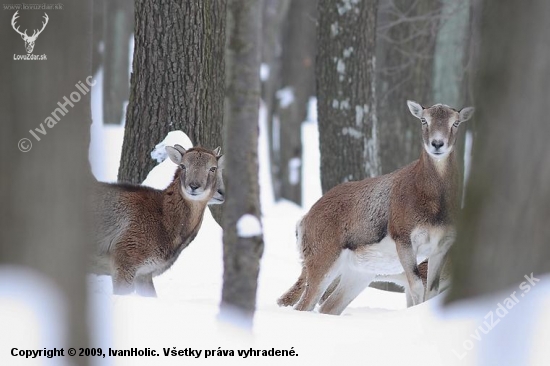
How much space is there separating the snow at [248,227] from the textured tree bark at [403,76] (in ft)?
34.7

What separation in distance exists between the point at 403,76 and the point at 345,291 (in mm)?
8362

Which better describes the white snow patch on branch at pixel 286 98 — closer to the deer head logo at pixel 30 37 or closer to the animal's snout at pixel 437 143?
the animal's snout at pixel 437 143

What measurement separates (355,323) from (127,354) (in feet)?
6.81

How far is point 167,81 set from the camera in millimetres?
11461

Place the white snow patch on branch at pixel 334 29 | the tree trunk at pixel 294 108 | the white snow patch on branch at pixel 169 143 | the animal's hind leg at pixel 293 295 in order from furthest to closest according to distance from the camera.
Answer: the tree trunk at pixel 294 108 < the white snow patch on branch at pixel 334 29 < the white snow patch on branch at pixel 169 143 < the animal's hind leg at pixel 293 295

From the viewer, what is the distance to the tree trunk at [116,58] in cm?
2873

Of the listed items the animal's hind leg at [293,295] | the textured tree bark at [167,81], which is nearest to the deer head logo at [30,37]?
the animal's hind leg at [293,295]

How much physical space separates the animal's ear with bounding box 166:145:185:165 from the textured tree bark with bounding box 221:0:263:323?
2.92m

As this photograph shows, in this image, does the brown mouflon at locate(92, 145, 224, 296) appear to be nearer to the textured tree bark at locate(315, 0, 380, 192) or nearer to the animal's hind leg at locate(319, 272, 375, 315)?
the animal's hind leg at locate(319, 272, 375, 315)

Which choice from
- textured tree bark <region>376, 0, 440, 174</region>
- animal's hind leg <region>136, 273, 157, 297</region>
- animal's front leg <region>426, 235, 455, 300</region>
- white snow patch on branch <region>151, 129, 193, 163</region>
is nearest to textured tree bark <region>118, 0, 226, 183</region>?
white snow patch on branch <region>151, 129, 193, 163</region>

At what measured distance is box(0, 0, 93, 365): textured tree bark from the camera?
15.7 ft

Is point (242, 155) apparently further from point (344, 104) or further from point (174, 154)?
point (344, 104)

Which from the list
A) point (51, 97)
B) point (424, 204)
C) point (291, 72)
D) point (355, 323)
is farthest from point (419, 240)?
point (291, 72)

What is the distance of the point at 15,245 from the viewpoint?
15.8 ft
